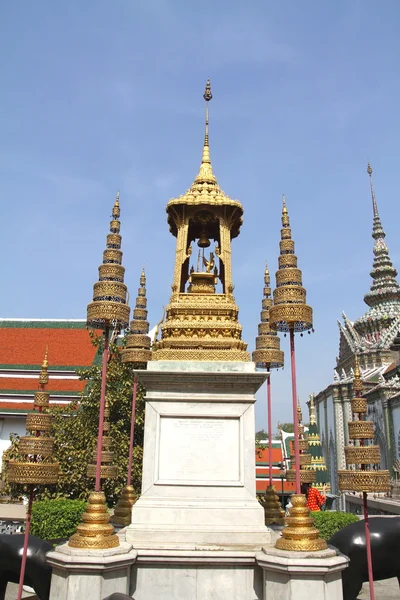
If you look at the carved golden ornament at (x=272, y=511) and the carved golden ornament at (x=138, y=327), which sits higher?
the carved golden ornament at (x=138, y=327)

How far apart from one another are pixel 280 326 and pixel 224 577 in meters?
4.42

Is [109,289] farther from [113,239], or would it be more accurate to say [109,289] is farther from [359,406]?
[359,406]

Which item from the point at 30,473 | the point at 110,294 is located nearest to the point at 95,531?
the point at 30,473

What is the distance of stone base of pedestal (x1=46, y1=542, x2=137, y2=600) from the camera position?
6609mm

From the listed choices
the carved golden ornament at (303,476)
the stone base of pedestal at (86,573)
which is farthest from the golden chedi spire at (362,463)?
the carved golden ornament at (303,476)

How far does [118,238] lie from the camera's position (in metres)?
9.62

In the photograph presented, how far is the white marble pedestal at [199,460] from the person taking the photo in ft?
26.4

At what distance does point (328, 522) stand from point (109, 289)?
1016 cm

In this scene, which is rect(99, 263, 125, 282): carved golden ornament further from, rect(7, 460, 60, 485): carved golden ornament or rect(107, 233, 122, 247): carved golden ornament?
rect(7, 460, 60, 485): carved golden ornament

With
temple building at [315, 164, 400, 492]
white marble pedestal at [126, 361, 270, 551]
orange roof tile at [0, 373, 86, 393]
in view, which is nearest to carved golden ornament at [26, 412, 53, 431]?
white marble pedestal at [126, 361, 270, 551]

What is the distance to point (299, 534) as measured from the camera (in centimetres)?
712

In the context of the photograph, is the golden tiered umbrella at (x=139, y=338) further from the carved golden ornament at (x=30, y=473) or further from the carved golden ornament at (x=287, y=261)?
the carved golden ornament at (x=287, y=261)

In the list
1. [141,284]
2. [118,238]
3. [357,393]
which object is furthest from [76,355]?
[357,393]

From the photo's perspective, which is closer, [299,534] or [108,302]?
[299,534]
